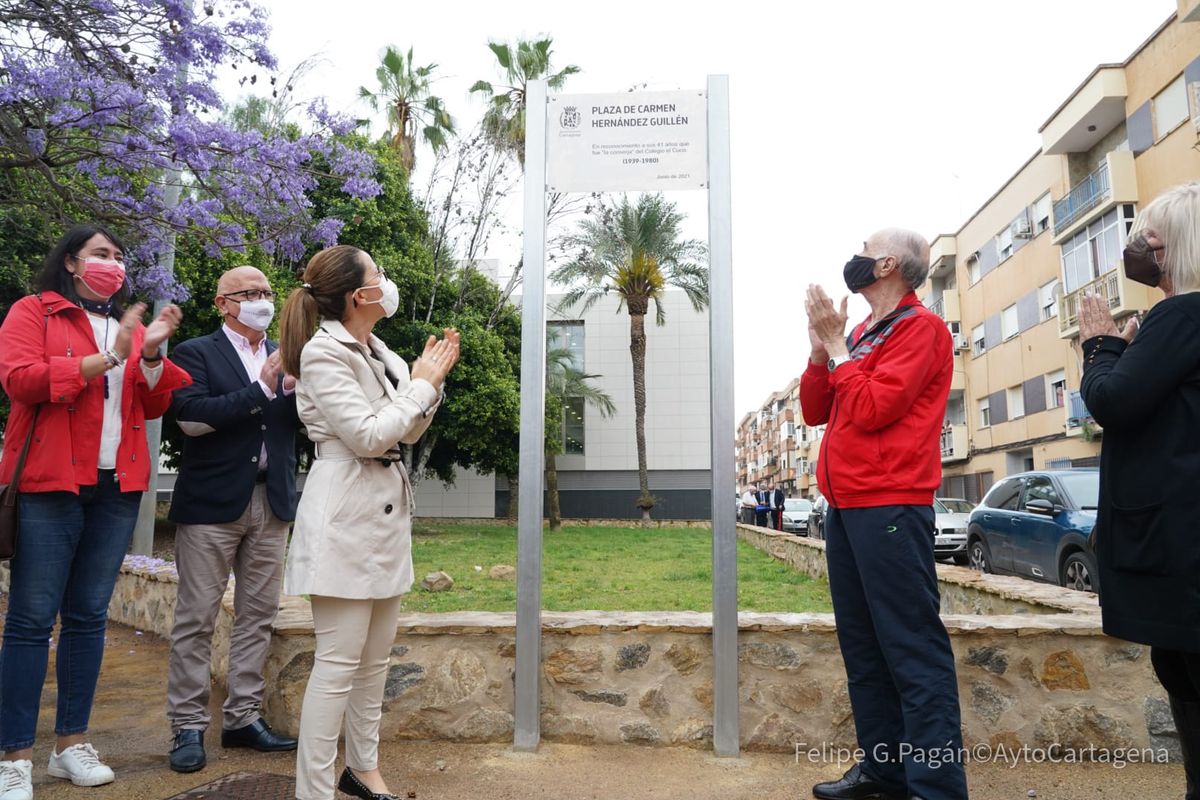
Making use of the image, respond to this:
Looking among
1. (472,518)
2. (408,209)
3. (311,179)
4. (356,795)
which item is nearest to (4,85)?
(311,179)

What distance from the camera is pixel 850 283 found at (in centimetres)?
278

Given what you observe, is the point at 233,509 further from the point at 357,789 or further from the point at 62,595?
the point at 357,789

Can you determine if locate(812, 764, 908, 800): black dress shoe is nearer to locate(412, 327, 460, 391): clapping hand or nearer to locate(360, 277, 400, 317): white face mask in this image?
locate(412, 327, 460, 391): clapping hand

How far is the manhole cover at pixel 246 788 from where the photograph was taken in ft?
8.70

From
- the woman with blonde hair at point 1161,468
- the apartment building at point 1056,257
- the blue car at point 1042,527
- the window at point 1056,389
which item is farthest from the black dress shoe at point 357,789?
the window at point 1056,389

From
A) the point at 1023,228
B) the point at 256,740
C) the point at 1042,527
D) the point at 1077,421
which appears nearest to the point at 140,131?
the point at 256,740

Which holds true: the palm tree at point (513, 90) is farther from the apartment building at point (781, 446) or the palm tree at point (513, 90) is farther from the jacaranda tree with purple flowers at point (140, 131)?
the apartment building at point (781, 446)

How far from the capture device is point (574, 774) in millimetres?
3000

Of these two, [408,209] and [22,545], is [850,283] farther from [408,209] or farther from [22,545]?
[408,209]

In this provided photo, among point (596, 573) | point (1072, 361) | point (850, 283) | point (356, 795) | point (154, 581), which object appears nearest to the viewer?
point (356, 795)

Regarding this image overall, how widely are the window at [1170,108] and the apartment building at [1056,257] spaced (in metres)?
0.03

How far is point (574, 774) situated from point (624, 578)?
6957 mm

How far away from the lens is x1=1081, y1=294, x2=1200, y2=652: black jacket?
190 centimetres

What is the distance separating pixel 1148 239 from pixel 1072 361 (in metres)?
24.5
